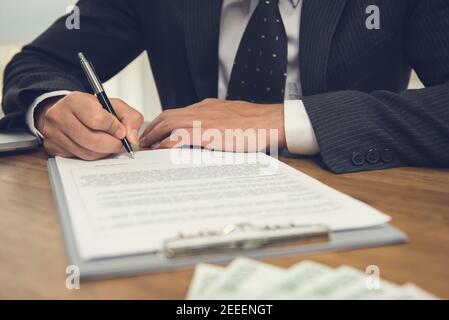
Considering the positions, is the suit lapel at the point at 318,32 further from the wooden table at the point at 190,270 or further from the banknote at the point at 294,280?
the banknote at the point at 294,280

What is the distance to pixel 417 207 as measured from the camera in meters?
0.52

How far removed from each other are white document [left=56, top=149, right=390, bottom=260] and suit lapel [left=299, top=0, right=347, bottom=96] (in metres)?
0.34

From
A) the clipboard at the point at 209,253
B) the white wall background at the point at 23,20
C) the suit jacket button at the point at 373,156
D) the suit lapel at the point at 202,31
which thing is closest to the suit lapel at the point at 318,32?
the suit lapel at the point at 202,31

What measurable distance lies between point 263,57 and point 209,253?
1.95 ft

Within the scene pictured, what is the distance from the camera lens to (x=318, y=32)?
2.99 ft

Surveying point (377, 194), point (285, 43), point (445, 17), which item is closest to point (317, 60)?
point (285, 43)

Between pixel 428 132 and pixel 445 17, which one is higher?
pixel 445 17

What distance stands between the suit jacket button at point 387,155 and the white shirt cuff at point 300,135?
9 centimetres

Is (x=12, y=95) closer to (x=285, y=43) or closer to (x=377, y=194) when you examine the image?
(x=285, y=43)

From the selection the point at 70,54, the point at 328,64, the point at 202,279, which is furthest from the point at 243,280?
the point at 70,54

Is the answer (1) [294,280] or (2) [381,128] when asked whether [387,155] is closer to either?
(2) [381,128]

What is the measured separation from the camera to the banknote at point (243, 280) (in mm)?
322

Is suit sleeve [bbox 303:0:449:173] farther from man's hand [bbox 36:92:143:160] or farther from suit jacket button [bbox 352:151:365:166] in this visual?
man's hand [bbox 36:92:143:160]
